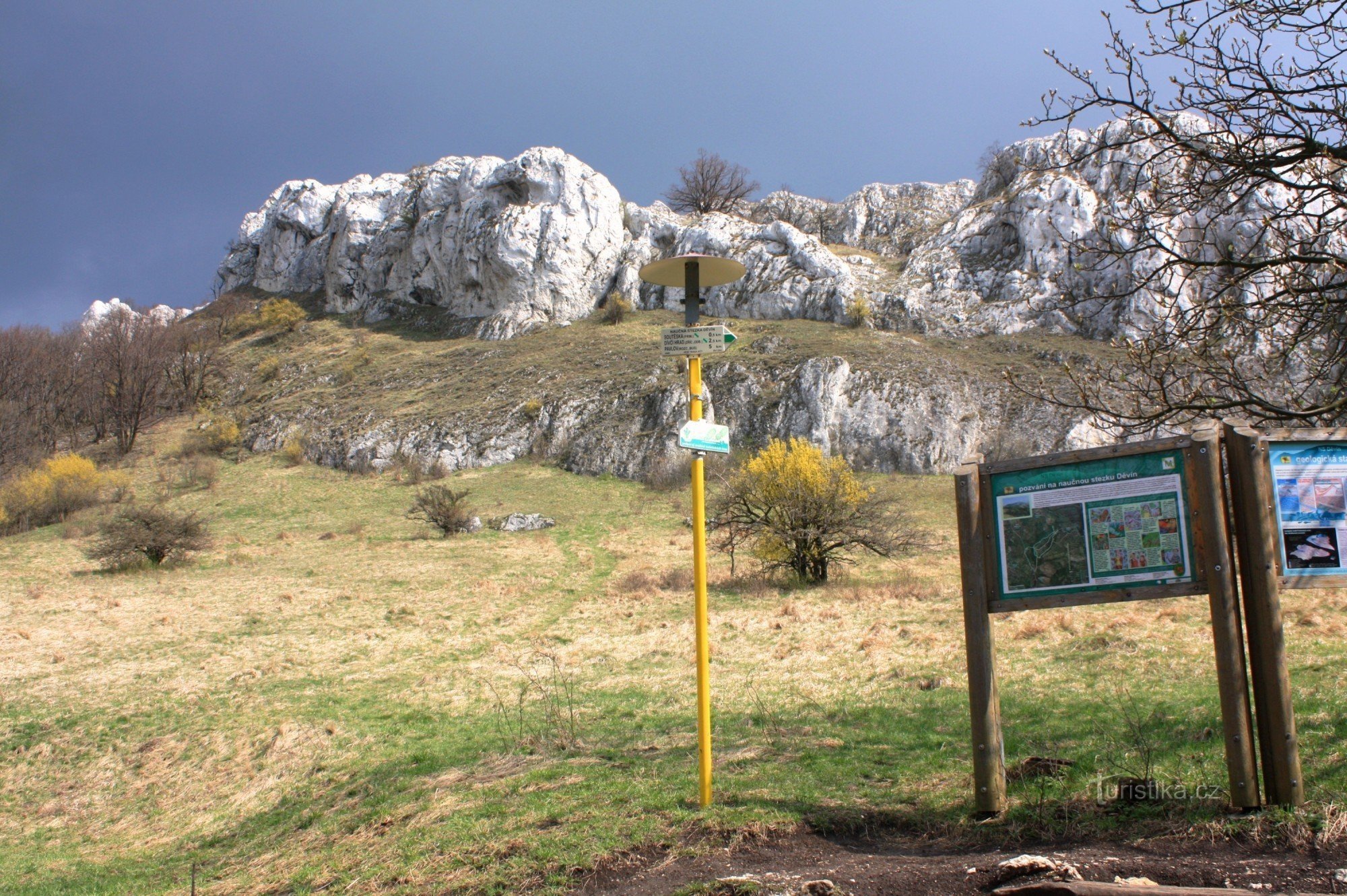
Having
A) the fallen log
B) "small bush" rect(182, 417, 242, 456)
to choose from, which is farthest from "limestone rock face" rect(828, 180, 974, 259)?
the fallen log

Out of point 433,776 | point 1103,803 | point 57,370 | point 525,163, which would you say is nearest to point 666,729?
point 433,776

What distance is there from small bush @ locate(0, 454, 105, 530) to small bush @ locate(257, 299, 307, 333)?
37893 mm

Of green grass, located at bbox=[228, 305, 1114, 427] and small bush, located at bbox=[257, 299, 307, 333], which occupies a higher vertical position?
small bush, located at bbox=[257, 299, 307, 333]

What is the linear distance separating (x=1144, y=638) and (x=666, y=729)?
22.9ft

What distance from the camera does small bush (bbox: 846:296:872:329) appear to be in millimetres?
56938

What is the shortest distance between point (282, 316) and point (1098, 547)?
80.0 m

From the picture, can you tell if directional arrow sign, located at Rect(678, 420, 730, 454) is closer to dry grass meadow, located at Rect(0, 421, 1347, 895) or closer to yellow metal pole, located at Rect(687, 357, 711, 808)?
yellow metal pole, located at Rect(687, 357, 711, 808)

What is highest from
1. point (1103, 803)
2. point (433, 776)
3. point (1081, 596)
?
point (1081, 596)

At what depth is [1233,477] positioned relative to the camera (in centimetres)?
433

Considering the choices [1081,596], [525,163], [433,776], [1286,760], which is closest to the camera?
[1286,760]

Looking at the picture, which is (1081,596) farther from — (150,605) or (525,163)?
(525,163)

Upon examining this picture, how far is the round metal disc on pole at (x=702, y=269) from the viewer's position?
5699 mm

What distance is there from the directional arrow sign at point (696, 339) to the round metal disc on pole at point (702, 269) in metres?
0.34

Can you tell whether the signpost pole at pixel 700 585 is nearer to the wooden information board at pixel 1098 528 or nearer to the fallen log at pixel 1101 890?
the wooden information board at pixel 1098 528
